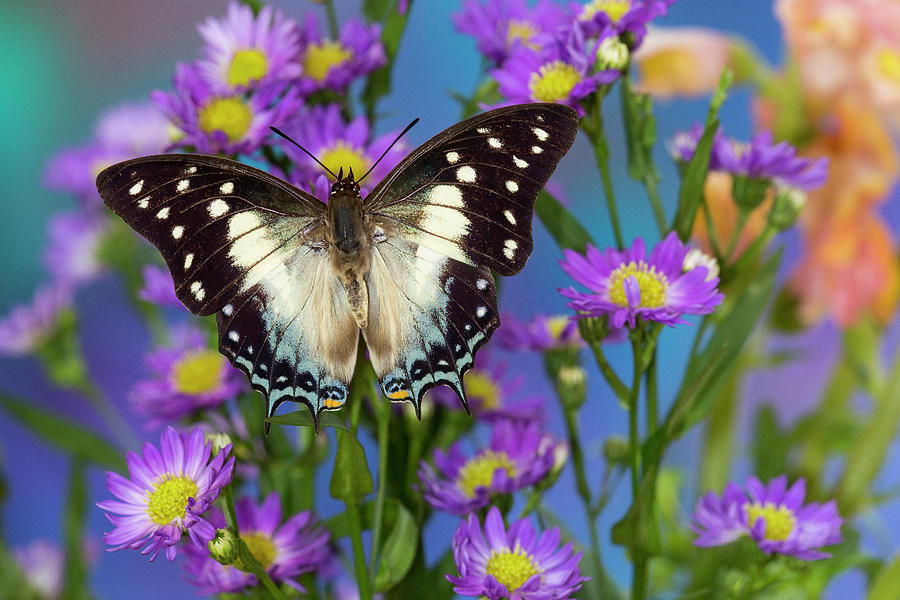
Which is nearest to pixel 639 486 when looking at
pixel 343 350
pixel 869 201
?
pixel 343 350

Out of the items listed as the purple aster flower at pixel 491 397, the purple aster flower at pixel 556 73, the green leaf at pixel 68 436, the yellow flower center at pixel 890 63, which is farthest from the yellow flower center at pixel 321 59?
the yellow flower center at pixel 890 63

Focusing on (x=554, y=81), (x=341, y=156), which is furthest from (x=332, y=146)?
(x=554, y=81)

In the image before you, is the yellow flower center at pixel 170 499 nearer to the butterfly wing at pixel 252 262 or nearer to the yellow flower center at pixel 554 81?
the butterfly wing at pixel 252 262

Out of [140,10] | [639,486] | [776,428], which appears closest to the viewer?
[639,486]

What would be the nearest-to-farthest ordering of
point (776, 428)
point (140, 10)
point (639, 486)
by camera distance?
point (639, 486), point (776, 428), point (140, 10)

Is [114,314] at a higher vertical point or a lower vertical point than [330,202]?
higher

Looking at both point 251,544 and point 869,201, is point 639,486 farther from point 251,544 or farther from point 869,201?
point 869,201

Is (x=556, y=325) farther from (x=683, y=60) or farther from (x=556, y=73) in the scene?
(x=683, y=60)

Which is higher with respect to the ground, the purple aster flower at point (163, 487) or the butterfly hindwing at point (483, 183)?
the butterfly hindwing at point (483, 183)
